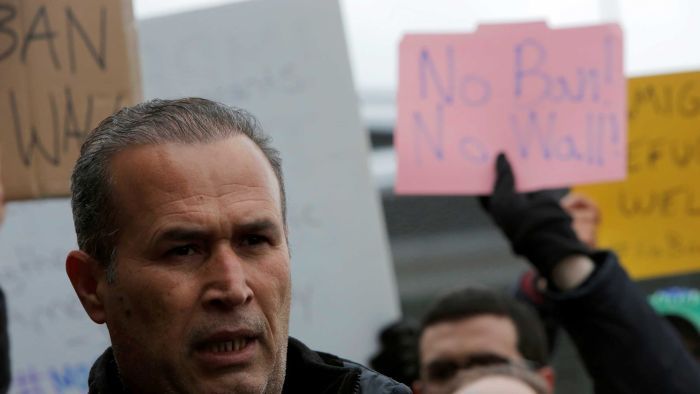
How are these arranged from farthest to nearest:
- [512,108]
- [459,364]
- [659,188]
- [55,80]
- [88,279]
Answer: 1. [659,188]
2. [512,108]
3. [459,364]
4. [55,80]
5. [88,279]

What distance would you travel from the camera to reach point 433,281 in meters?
8.24

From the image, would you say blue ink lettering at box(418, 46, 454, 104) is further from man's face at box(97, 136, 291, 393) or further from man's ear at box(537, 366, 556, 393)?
man's face at box(97, 136, 291, 393)

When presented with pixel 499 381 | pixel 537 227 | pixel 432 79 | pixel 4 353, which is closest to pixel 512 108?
pixel 432 79

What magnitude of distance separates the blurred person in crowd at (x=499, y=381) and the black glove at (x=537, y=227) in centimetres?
25

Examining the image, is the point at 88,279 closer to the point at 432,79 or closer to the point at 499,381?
the point at 499,381

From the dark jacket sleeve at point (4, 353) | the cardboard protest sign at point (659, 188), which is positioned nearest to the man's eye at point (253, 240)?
the dark jacket sleeve at point (4, 353)

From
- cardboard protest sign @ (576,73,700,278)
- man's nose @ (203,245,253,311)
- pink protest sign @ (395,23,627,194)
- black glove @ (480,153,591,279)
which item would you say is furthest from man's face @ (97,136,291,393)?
cardboard protest sign @ (576,73,700,278)

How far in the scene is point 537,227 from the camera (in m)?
2.87

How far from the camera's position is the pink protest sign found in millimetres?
3242

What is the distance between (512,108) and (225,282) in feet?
6.47

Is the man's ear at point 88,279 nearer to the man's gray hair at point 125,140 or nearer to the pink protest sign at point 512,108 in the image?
the man's gray hair at point 125,140

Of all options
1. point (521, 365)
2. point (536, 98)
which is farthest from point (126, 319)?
point (536, 98)

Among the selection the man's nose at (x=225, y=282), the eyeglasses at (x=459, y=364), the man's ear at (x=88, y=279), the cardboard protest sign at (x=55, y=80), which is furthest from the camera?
the eyeglasses at (x=459, y=364)

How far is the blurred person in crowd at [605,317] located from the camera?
102 inches
